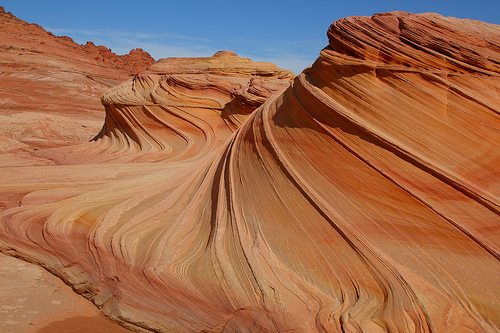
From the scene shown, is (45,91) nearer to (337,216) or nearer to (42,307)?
(42,307)

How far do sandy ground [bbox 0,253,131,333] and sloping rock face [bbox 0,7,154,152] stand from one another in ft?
26.3

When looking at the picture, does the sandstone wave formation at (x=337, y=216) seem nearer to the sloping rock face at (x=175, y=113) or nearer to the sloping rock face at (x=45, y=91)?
the sloping rock face at (x=175, y=113)

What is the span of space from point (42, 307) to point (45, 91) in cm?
2305

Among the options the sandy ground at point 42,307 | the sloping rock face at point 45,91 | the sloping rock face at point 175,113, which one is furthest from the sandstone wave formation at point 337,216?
the sloping rock face at point 45,91

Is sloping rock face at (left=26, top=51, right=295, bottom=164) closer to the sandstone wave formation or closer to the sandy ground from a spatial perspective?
the sandstone wave formation

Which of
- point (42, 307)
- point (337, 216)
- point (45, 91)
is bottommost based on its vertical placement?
point (42, 307)

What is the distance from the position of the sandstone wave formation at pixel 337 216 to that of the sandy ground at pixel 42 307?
10 centimetres

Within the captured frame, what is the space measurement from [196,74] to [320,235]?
8890 millimetres

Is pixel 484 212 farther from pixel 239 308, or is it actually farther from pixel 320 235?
pixel 239 308

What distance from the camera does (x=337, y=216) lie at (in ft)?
9.96

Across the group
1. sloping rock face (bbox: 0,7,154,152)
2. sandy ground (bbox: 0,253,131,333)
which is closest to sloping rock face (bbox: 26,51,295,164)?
sloping rock face (bbox: 0,7,154,152)

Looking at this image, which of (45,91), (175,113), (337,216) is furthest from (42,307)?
(45,91)

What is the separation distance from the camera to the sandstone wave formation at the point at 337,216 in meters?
2.58

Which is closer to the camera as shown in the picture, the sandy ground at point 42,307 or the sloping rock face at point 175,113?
the sandy ground at point 42,307
